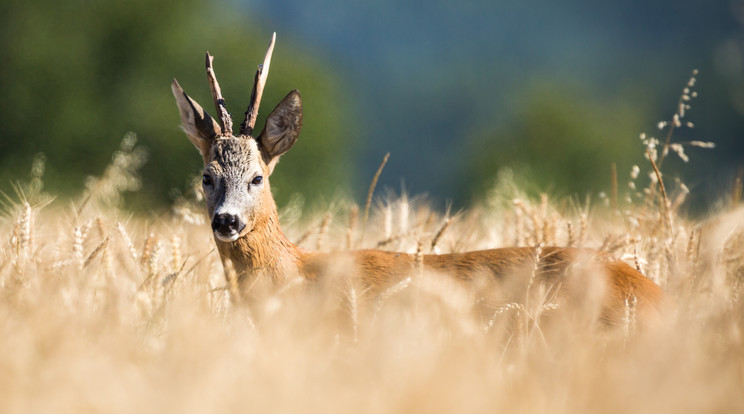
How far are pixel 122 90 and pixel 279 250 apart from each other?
705 inches

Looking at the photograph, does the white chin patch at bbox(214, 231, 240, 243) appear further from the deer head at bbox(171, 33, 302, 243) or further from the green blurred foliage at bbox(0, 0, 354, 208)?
the green blurred foliage at bbox(0, 0, 354, 208)

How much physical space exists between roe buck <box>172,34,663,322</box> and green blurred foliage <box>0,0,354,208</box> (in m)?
13.7

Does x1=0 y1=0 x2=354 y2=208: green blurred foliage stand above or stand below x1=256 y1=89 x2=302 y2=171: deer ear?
above

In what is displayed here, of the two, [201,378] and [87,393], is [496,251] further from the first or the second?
[87,393]

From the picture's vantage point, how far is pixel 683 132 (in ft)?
398

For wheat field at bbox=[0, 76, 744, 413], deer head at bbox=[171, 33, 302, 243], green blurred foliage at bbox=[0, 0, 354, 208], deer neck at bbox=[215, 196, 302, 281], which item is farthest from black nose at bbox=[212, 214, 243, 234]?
green blurred foliage at bbox=[0, 0, 354, 208]

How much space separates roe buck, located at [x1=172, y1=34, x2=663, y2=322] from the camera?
12.8ft

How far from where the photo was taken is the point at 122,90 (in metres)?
20.9

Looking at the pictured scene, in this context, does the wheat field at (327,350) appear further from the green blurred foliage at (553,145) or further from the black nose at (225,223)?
the green blurred foliage at (553,145)

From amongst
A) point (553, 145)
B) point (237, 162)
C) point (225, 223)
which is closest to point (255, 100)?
point (237, 162)

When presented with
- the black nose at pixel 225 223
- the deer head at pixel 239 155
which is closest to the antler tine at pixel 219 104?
the deer head at pixel 239 155

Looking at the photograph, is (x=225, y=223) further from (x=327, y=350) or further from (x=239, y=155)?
(x=327, y=350)

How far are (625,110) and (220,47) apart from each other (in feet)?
140

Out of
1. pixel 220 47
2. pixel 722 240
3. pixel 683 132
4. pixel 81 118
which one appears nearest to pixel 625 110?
pixel 220 47
